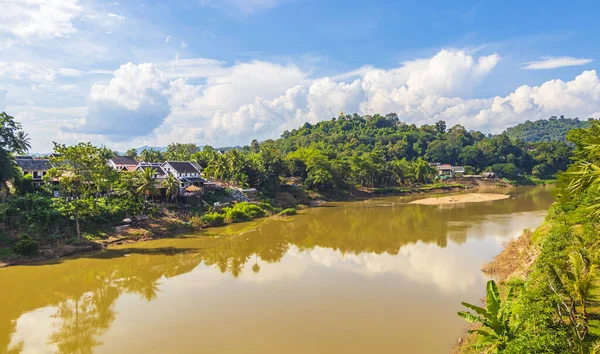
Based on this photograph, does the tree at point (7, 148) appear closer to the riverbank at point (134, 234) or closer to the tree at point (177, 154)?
the riverbank at point (134, 234)

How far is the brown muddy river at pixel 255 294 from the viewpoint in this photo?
16188 mm

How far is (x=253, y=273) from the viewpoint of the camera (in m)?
26.3

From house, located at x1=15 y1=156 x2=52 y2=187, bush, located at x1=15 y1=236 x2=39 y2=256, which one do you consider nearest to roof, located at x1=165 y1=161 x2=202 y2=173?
house, located at x1=15 y1=156 x2=52 y2=187

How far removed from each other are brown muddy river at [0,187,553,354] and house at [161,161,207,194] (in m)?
13.1

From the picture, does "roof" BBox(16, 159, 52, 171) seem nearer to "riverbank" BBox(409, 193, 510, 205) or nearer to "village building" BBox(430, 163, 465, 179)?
"riverbank" BBox(409, 193, 510, 205)

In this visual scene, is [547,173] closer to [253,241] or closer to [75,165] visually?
[253,241]

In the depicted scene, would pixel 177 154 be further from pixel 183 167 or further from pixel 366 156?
pixel 366 156

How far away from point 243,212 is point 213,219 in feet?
15.1

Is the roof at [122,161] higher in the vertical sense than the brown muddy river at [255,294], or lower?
higher

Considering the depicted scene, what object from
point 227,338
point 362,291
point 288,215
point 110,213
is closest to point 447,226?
point 288,215

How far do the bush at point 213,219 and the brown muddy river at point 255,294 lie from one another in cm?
261

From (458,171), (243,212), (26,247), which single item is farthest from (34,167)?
(458,171)

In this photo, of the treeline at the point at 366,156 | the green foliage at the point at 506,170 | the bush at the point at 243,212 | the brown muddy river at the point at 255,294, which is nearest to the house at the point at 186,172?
the treeline at the point at 366,156

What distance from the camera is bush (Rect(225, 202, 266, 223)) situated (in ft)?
145
